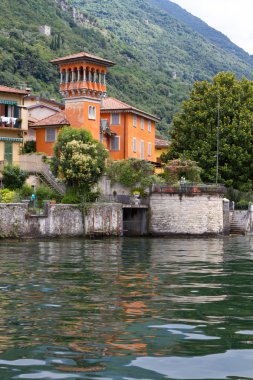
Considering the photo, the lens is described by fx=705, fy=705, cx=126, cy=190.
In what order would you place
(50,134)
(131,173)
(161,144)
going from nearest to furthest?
(131,173) < (50,134) < (161,144)

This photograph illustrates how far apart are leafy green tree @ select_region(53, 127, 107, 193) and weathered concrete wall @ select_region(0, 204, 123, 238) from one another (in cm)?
252

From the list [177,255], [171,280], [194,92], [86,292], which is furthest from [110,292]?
[194,92]

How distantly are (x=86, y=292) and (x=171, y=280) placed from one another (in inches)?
150

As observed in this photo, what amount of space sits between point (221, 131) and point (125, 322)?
49.4 m

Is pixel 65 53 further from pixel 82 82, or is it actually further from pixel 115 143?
pixel 82 82

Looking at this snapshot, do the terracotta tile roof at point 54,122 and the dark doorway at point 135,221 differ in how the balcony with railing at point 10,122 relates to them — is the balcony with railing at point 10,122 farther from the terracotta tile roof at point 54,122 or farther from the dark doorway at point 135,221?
the dark doorway at point 135,221

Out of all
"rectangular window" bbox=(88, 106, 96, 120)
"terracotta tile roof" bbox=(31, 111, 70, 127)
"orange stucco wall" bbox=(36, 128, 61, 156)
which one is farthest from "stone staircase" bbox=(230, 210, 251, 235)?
"orange stucco wall" bbox=(36, 128, 61, 156)

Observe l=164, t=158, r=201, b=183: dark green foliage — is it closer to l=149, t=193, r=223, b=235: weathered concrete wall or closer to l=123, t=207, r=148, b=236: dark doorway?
l=149, t=193, r=223, b=235: weathered concrete wall

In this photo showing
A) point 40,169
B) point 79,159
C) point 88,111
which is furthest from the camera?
point 88,111

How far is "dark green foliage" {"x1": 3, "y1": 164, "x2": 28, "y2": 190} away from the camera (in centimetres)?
4960

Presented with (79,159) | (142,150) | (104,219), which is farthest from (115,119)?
(104,219)

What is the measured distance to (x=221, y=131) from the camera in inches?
2424

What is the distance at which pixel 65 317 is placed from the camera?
14.0m

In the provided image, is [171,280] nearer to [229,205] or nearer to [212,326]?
[212,326]
